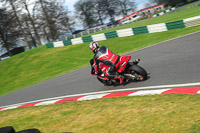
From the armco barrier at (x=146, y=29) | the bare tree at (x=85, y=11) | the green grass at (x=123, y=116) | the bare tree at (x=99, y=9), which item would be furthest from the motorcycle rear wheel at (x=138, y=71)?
the bare tree at (x=99, y=9)

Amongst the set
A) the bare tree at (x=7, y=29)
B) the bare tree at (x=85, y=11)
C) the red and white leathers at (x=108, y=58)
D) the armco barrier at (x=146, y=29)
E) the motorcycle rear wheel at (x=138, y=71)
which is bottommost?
the motorcycle rear wheel at (x=138, y=71)

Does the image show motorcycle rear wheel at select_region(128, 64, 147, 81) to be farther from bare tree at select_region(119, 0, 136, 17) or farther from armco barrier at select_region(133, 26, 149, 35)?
bare tree at select_region(119, 0, 136, 17)

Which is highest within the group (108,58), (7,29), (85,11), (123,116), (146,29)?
(85,11)

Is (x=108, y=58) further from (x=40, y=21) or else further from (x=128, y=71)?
(x=40, y=21)

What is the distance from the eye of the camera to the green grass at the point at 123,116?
416 cm

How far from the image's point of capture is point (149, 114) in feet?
15.7

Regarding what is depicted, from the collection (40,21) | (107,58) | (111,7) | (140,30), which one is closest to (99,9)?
(111,7)

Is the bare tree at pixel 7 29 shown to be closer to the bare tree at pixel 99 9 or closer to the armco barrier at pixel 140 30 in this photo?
the armco barrier at pixel 140 30

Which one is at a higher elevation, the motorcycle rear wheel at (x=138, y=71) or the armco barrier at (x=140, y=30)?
the armco barrier at (x=140, y=30)

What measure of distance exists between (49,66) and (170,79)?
13.8 meters

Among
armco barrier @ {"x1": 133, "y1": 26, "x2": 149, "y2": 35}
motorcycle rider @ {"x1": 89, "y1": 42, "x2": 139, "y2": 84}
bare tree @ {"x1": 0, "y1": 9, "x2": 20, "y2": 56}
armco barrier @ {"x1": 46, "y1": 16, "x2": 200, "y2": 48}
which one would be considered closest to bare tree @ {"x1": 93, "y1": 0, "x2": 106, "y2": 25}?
bare tree @ {"x1": 0, "y1": 9, "x2": 20, "y2": 56}

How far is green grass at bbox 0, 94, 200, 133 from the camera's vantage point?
13.7ft

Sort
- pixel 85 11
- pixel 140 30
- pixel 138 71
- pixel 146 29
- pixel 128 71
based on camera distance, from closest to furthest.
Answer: pixel 138 71 → pixel 128 71 → pixel 146 29 → pixel 140 30 → pixel 85 11

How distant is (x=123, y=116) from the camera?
5.07 m
